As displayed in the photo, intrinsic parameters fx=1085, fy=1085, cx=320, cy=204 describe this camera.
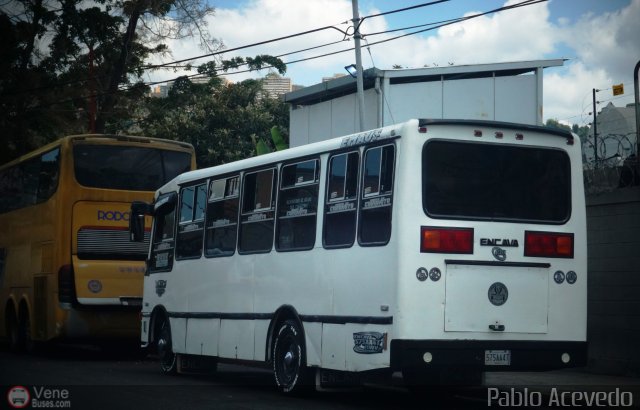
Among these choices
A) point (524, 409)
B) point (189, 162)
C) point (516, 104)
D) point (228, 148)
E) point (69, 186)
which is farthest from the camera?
point (228, 148)

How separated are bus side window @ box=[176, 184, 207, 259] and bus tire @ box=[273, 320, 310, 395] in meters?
3.26

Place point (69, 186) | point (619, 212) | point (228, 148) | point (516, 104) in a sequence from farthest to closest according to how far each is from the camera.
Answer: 1. point (228, 148)
2. point (516, 104)
3. point (69, 186)
4. point (619, 212)

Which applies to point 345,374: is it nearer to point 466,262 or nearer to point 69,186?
point 466,262

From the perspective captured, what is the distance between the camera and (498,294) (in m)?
11.6

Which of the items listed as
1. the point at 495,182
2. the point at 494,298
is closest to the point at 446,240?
the point at 494,298

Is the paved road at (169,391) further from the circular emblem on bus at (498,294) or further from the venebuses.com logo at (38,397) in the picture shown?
the circular emblem on bus at (498,294)

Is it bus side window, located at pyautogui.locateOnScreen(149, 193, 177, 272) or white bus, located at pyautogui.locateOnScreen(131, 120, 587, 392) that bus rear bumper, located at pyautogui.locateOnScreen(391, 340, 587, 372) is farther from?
bus side window, located at pyautogui.locateOnScreen(149, 193, 177, 272)

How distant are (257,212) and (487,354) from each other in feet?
14.8

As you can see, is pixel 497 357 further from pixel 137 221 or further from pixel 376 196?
pixel 137 221

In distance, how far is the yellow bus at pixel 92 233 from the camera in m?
20.7

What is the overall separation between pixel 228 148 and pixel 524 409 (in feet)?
123

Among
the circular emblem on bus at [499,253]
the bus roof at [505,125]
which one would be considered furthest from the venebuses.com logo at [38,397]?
the bus roof at [505,125]

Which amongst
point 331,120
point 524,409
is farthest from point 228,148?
point 524,409

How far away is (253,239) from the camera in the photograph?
14984 millimetres
